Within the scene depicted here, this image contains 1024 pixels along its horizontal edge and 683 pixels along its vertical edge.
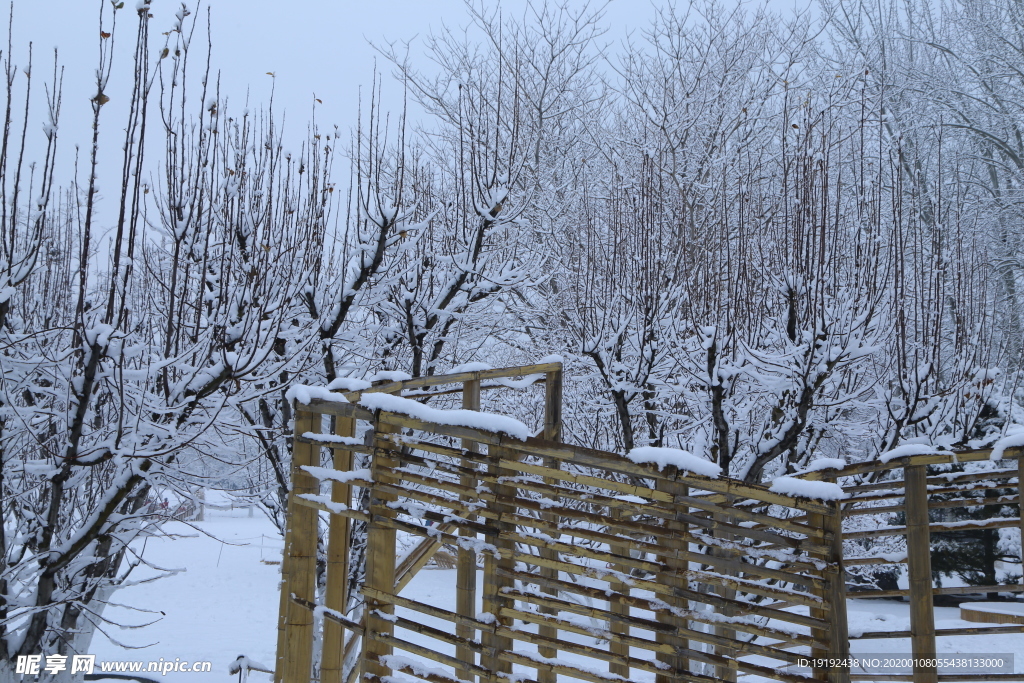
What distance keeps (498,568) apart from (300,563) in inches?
37.4

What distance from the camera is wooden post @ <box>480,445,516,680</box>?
9.64ft

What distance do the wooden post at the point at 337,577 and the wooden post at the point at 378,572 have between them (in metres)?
0.26

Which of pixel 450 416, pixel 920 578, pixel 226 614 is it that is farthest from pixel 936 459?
pixel 226 614

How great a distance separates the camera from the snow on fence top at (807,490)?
8.70 feet

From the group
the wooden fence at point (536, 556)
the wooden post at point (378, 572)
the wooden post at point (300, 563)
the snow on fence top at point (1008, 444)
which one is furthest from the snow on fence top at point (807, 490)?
the wooden post at point (300, 563)

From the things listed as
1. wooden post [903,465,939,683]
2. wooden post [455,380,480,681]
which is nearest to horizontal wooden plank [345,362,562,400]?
wooden post [455,380,480,681]

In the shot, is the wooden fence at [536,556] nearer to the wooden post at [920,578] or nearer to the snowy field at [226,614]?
the wooden post at [920,578]

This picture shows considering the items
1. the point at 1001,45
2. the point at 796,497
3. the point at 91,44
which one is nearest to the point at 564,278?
the point at 91,44

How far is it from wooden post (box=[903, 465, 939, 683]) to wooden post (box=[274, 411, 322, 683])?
2.43m

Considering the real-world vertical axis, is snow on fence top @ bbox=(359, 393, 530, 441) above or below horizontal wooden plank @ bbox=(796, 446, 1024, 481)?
above

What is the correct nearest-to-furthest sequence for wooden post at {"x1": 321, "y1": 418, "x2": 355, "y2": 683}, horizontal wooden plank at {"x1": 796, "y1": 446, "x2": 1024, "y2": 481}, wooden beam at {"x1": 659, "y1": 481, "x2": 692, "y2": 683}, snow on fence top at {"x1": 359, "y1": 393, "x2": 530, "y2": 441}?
wooden beam at {"x1": 659, "y1": 481, "x2": 692, "y2": 683} < snow on fence top at {"x1": 359, "y1": 393, "x2": 530, "y2": 441} < horizontal wooden plank at {"x1": 796, "y1": 446, "x2": 1024, "y2": 481} < wooden post at {"x1": 321, "y1": 418, "x2": 355, "y2": 683}

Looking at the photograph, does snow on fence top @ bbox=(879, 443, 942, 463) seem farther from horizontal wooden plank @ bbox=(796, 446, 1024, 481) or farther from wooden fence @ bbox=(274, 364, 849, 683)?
wooden fence @ bbox=(274, 364, 849, 683)

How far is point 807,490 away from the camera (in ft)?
8.75

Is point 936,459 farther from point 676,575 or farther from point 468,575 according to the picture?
point 468,575
